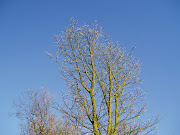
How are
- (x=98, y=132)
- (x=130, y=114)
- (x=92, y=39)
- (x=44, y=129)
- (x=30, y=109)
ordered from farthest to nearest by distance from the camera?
(x=30, y=109) < (x=44, y=129) < (x=92, y=39) < (x=130, y=114) < (x=98, y=132)

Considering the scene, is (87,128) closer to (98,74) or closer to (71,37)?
(98,74)

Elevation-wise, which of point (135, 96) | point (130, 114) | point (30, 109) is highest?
point (30, 109)

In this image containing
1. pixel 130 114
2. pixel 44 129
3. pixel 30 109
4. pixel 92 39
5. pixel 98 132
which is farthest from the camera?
pixel 30 109

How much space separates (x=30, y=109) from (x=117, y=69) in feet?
54.9

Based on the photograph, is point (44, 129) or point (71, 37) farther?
point (44, 129)

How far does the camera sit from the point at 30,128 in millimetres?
22406

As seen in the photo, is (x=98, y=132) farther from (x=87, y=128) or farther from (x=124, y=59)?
(x=124, y=59)

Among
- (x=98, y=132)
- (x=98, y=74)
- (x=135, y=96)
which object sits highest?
(x=98, y=74)

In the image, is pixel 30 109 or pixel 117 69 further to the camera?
pixel 30 109

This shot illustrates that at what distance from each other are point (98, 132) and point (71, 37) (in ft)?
14.2

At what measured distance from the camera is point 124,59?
957 centimetres

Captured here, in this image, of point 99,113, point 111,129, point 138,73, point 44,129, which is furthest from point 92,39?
point 44,129

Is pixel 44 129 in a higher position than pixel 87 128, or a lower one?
higher

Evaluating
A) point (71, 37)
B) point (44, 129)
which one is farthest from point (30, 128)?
point (71, 37)
